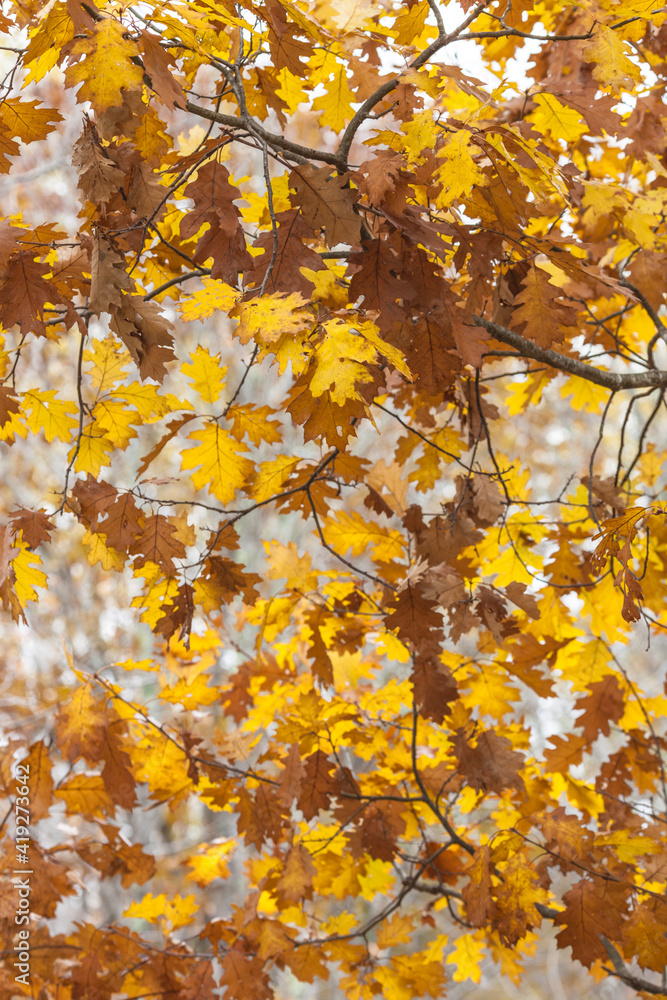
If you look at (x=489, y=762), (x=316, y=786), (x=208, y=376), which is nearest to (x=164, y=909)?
(x=316, y=786)

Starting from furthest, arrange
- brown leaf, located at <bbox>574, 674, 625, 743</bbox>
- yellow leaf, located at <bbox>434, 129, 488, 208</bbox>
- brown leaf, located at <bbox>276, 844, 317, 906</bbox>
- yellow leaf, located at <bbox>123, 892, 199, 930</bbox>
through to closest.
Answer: yellow leaf, located at <bbox>123, 892, 199, 930</bbox> → brown leaf, located at <bbox>574, 674, 625, 743</bbox> → brown leaf, located at <bbox>276, 844, 317, 906</bbox> → yellow leaf, located at <bbox>434, 129, 488, 208</bbox>

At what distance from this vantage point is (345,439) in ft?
4.42

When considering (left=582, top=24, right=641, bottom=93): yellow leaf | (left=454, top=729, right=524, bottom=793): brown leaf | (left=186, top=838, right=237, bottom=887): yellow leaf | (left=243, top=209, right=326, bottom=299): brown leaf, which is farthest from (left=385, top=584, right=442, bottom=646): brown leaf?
(left=186, top=838, right=237, bottom=887): yellow leaf

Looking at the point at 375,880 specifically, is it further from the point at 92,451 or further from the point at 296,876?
the point at 92,451

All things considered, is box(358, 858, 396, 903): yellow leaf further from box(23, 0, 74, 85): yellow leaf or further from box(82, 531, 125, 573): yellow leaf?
box(23, 0, 74, 85): yellow leaf

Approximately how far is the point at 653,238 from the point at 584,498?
930 mm

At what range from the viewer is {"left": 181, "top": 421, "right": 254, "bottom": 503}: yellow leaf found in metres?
1.98

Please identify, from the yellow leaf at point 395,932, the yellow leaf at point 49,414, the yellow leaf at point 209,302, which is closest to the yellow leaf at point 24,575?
the yellow leaf at point 49,414

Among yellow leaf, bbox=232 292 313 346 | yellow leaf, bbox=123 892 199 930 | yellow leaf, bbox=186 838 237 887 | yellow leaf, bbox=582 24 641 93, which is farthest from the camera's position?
yellow leaf, bbox=186 838 237 887

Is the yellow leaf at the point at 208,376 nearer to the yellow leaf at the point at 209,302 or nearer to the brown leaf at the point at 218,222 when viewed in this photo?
the brown leaf at the point at 218,222

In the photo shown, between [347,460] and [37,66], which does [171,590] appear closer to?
[347,460]

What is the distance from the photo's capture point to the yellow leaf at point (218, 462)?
77.8 inches

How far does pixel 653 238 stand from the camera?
2.21 m

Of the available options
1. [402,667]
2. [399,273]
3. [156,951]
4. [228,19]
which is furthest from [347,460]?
[402,667]
